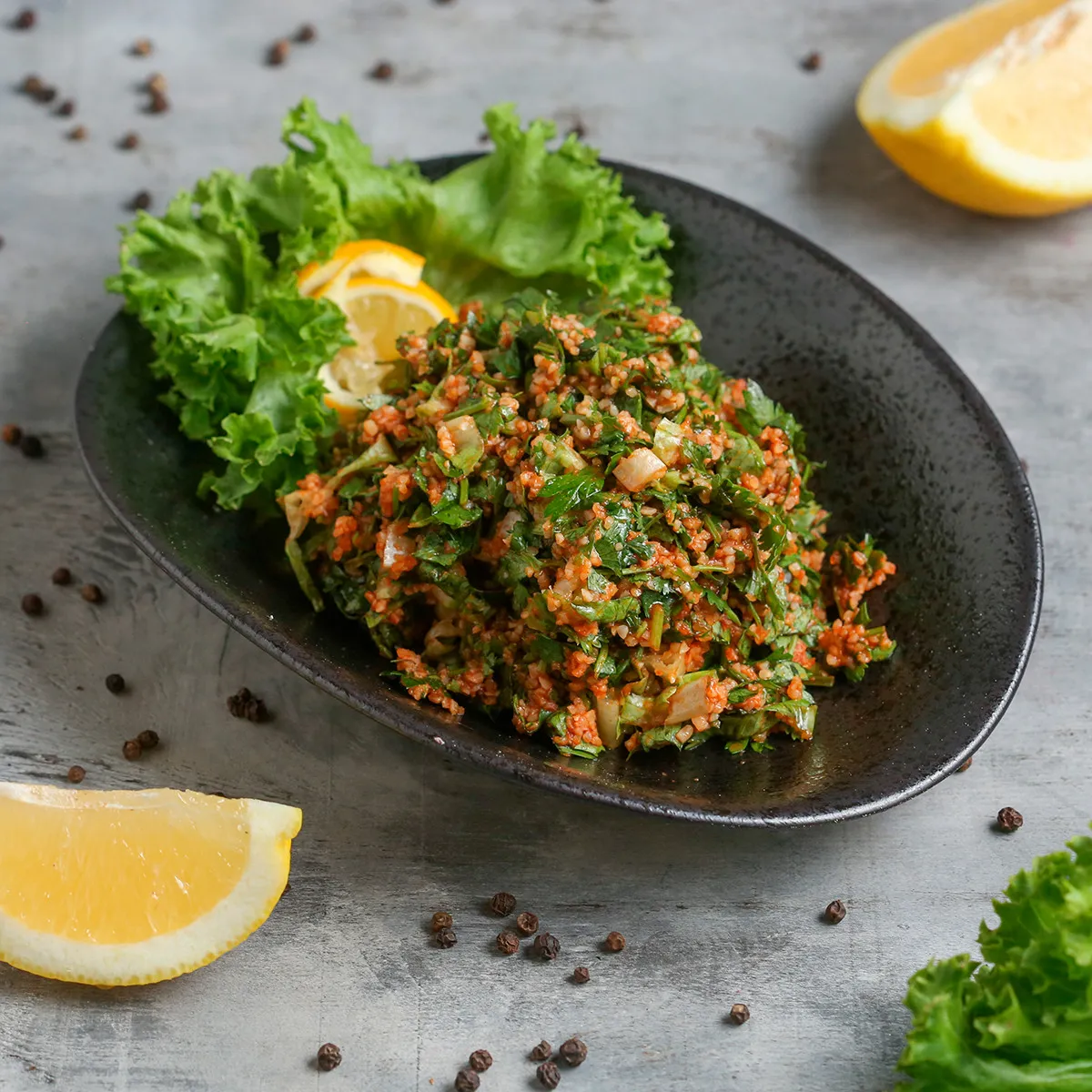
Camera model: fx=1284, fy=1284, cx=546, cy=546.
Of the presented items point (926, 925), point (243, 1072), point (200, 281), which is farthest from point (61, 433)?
point (926, 925)

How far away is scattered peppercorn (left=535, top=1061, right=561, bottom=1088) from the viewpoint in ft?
11.6

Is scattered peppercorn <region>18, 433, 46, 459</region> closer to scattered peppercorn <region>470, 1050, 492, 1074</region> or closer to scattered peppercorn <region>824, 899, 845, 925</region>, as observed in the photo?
scattered peppercorn <region>470, 1050, 492, 1074</region>

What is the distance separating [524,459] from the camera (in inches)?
138

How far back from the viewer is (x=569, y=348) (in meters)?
3.66

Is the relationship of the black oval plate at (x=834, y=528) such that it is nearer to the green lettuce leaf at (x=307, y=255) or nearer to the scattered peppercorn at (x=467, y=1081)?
the green lettuce leaf at (x=307, y=255)

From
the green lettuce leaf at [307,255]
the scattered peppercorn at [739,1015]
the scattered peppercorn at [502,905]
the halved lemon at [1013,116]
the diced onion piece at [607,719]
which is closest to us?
the diced onion piece at [607,719]

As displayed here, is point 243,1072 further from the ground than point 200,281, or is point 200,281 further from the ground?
point 200,281

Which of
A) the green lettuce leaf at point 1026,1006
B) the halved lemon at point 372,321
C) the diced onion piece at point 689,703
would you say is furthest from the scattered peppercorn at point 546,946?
the halved lemon at point 372,321

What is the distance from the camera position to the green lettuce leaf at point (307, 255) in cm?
400

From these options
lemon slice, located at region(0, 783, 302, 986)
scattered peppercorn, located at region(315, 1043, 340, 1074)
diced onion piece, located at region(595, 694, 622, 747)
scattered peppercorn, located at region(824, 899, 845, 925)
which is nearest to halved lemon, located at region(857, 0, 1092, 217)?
diced onion piece, located at region(595, 694, 622, 747)

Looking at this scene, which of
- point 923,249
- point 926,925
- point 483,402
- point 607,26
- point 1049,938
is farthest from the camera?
point 607,26

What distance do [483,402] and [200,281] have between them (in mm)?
1224

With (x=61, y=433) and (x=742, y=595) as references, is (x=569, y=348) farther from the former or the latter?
(x=61, y=433)

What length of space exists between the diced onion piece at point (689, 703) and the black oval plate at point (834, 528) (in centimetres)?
16
